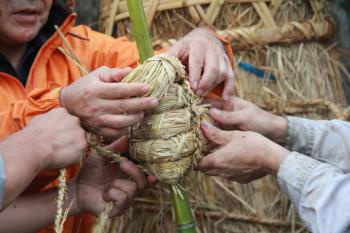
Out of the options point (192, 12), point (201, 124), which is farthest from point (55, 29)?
point (201, 124)

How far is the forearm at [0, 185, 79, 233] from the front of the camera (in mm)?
1542

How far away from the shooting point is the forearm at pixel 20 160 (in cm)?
126

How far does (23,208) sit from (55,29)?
2.16 ft

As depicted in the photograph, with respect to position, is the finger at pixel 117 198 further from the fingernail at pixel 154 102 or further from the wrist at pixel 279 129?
the wrist at pixel 279 129

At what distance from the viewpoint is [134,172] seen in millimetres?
1544

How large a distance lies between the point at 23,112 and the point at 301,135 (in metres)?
0.84

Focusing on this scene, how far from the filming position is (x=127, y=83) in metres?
1.40

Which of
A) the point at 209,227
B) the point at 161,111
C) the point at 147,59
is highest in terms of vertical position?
the point at 147,59

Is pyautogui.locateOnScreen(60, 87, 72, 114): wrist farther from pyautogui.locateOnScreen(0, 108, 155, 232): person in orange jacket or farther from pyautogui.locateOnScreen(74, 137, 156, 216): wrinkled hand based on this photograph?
pyautogui.locateOnScreen(74, 137, 156, 216): wrinkled hand

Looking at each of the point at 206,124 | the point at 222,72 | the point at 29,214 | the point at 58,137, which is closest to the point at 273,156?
the point at 206,124

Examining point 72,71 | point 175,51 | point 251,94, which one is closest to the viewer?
point 175,51

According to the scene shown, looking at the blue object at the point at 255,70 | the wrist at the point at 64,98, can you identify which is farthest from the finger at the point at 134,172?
the blue object at the point at 255,70

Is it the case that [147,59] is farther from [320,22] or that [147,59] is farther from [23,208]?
[320,22]

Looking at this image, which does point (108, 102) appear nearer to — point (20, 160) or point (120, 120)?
point (120, 120)
